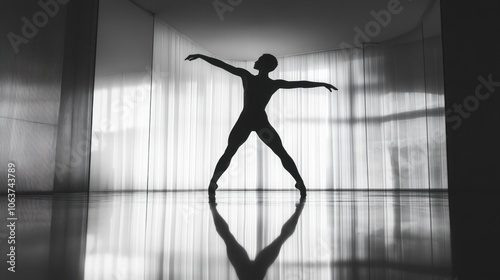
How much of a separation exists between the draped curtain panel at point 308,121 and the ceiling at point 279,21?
12.7 inches

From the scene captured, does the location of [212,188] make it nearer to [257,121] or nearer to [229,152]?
[229,152]

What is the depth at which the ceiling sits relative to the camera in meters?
5.65

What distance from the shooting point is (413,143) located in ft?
20.4

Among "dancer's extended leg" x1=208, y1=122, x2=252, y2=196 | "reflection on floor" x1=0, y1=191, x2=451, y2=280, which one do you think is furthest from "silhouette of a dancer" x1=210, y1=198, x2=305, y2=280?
"dancer's extended leg" x1=208, y1=122, x2=252, y2=196

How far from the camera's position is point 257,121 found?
2.97m

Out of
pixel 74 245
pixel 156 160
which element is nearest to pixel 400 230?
pixel 74 245

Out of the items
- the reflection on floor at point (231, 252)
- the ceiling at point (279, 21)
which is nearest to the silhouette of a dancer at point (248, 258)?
the reflection on floor at point (231, 252)

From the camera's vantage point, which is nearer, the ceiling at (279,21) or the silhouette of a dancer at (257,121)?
the silhouette of a dancer at (257,121)

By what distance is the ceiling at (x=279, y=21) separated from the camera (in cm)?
565

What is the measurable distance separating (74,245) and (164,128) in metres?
5.31

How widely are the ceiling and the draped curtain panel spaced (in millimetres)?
322

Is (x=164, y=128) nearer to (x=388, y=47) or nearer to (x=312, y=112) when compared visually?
(x=312, y=112)

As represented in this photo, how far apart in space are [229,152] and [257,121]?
0.33m

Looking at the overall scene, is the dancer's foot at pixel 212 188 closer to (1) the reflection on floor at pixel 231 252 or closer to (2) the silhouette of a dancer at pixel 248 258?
(1) the reflection on floor at pixel 231 252
